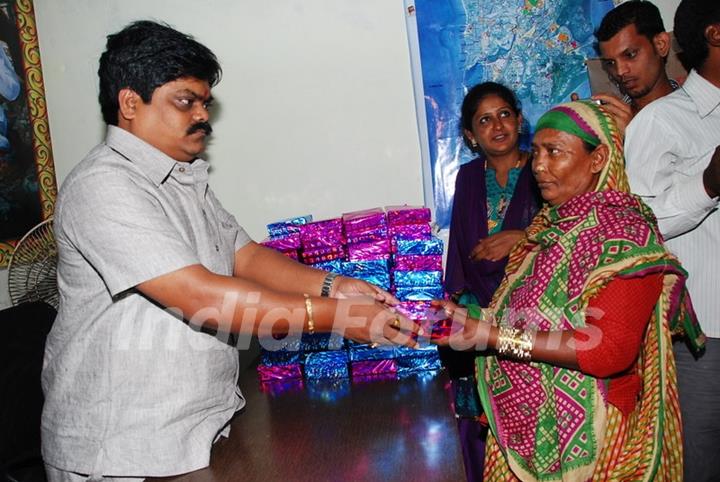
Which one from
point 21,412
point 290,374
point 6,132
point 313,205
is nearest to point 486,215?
point 313,205

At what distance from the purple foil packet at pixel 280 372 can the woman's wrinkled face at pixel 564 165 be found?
1235mm

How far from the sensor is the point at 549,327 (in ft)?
5.92

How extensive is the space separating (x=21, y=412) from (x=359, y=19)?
2.29 m

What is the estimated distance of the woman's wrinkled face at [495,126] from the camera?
110 inches

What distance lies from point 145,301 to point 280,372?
3.15 ft

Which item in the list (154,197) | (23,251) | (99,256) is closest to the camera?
(99,256)

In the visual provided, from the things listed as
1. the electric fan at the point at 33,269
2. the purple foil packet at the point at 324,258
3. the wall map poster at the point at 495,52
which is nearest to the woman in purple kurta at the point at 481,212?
the wall map poster at the point at 495,52

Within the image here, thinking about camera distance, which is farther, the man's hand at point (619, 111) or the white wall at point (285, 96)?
the white wall at point (285, 96)

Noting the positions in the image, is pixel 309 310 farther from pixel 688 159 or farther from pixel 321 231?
pixel 688 159

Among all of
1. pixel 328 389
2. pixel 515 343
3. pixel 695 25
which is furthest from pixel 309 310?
pixel 695 25

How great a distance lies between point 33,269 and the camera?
2744mm

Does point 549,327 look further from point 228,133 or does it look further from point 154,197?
point 228,133

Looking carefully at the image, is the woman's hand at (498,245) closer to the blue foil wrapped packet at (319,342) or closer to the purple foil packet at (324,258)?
the purple foil packet at (324,258)

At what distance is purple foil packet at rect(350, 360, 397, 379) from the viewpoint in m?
2.40
